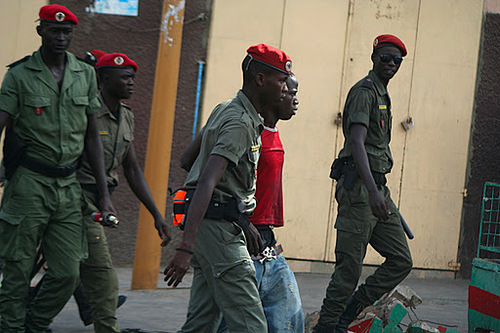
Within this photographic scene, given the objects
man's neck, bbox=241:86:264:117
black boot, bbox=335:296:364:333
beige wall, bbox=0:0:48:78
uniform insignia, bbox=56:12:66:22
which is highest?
beige wall, bbox=0:0:48:78

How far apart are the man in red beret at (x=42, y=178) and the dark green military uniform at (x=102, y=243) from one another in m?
0.27

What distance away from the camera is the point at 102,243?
5.12 metres

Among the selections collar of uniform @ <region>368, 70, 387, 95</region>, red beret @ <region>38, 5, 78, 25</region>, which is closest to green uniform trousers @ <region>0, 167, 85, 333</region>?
red beret @ <region>38, 5, 78, 25</region>

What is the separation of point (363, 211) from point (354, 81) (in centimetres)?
373

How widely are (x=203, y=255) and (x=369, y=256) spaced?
19.1ft

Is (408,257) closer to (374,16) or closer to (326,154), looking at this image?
(326,154)

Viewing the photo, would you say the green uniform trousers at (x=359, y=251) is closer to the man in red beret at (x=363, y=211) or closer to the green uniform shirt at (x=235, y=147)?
the man in red beret at (x=363, y=211)

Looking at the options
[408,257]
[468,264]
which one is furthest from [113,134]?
[468,264]

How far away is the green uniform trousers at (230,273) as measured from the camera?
364cm

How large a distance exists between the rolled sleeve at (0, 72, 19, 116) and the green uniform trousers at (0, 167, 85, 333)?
0.34m

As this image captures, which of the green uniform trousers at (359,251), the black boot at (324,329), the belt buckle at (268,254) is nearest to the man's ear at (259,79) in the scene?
the belt buckle at (268,254)

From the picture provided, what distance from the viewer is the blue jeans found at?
4.10 metres

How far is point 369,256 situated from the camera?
929 cm

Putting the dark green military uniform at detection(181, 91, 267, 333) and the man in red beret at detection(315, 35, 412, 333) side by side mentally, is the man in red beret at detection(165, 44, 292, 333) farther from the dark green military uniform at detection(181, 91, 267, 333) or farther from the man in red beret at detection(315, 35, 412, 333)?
the man in red beret at detection(315, 35, 412, 333)
